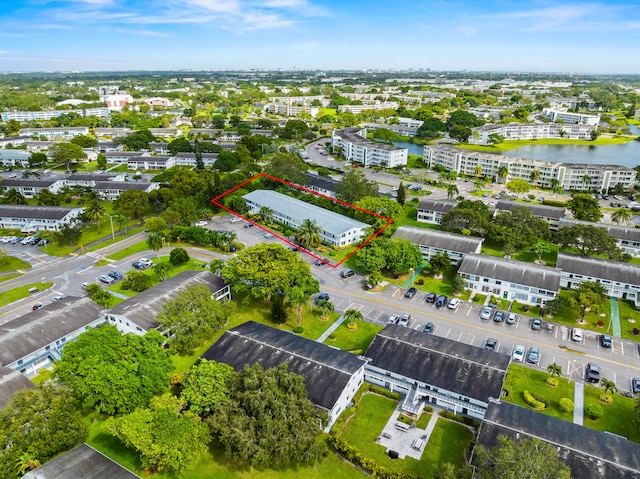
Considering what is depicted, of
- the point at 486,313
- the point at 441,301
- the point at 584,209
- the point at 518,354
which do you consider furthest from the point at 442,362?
the point at 584,209

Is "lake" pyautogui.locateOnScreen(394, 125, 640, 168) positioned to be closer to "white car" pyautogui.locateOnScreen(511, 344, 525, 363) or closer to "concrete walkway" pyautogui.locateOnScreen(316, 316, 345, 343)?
"concrete walkway" pyautogui.locateOnScreen(316, 316, 345, 343)

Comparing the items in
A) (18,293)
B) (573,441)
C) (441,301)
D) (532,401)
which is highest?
(573,441)

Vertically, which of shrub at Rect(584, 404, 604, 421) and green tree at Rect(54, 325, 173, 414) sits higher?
green tree at Rect(54, 325, 173, 414)

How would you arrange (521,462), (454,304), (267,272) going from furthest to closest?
(454,304) < (267,272) < (521,462)

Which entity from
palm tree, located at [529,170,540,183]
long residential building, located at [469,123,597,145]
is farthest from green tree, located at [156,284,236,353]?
long residential building, located at [469,123,597,145]

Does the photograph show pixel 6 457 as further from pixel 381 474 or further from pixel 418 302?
pixel 418 302

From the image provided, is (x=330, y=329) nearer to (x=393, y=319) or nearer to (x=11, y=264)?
(x=393, y=319)
